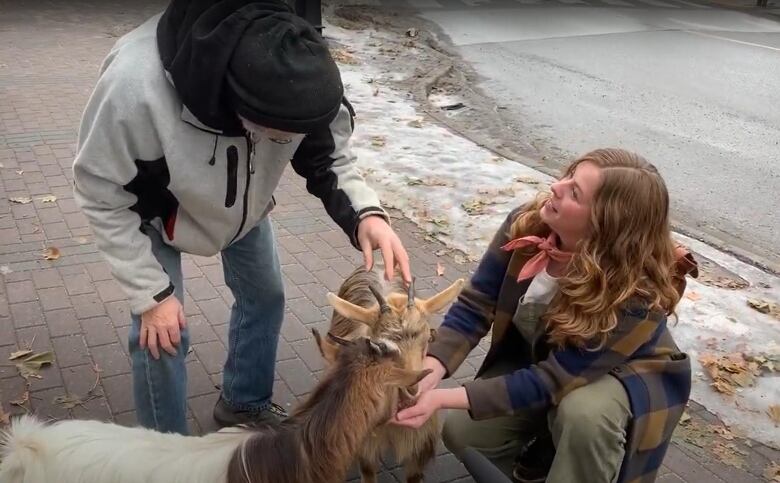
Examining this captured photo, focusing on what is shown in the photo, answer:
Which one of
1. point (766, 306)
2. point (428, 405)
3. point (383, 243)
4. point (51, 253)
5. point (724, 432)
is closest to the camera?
point (428, 405)

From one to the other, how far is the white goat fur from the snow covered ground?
278cm

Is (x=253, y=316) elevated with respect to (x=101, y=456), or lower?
lower

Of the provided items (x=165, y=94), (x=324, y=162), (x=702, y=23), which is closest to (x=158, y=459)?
(x=165, y=94)

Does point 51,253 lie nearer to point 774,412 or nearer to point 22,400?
point 22,400

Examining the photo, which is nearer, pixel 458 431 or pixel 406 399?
pixel 406 399

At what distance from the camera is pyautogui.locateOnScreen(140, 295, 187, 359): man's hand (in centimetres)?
244

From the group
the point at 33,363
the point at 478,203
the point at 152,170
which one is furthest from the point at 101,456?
the point at 478,203

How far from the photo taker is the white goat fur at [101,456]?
2102 mm

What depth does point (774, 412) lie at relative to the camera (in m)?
3.85

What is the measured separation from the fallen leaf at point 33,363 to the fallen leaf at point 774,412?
3.72 metres

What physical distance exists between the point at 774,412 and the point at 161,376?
3056 mm

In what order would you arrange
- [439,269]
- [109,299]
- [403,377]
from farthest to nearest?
1. [439,269]
2. [109,299]
3. [403,377]

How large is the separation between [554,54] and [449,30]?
2.35 metres

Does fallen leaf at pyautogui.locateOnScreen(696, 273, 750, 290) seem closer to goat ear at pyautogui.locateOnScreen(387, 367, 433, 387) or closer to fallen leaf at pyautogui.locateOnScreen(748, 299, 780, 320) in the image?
fallen leaf at pyautogui.locateOnScreen(748, 299, 780, 320)
